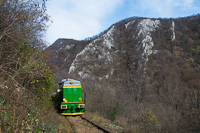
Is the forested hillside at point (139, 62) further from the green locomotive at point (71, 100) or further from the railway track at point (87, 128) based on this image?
the railway track at point (87, 128)

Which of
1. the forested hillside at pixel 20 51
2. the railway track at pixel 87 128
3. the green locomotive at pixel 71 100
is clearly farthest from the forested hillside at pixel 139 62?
the forested hillside at pixel 20 51

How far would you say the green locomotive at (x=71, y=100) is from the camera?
12617 millimetres

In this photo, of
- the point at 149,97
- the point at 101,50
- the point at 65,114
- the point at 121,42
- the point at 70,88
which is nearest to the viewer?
the point at 65,114

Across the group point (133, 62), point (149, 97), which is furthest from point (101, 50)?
point (149, 97)

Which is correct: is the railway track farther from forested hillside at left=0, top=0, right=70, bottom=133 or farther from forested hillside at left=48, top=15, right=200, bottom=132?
forested hillside at left=48, top=15, right=200, bottom=132

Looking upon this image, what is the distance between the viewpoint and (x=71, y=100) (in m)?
13.4

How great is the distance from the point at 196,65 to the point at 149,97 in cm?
4782

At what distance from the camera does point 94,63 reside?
6494 centimetres

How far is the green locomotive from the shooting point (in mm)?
12617

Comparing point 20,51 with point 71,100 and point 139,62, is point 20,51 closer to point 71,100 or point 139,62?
point 71,100

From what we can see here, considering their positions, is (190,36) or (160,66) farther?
(190,36)

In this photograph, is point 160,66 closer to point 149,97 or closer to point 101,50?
point 101,50

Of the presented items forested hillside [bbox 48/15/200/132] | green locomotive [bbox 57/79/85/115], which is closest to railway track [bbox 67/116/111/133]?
green locomotive [bbox 57/79/85/115]

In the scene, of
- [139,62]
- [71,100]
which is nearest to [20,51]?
[71,100]
